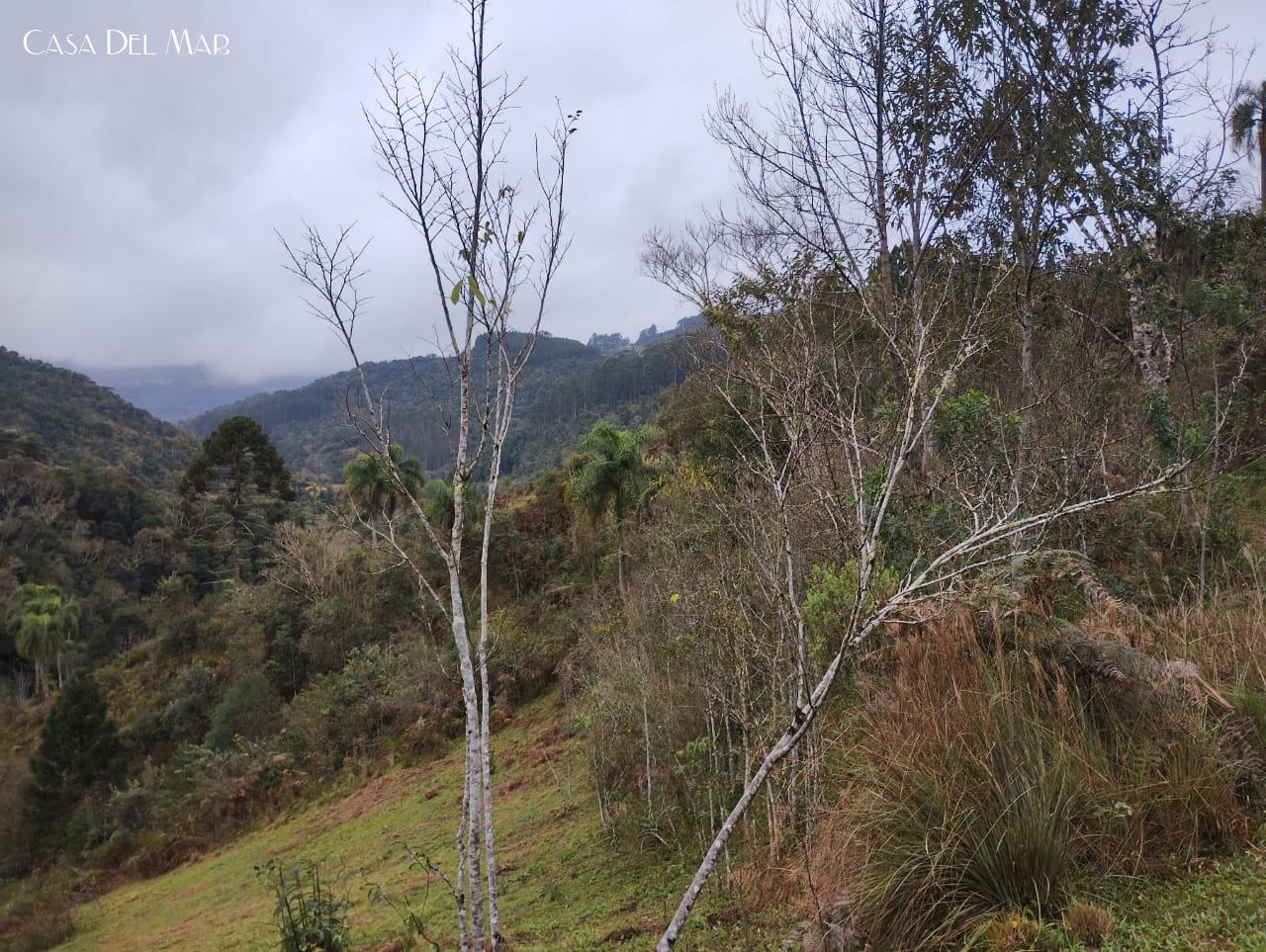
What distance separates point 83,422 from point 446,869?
244 feet

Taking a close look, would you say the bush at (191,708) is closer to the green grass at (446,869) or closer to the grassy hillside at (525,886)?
the green grass at (446,869)

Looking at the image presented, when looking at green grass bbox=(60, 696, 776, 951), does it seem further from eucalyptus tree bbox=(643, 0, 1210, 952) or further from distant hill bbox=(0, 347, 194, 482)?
distant hill bbox=(0, 347, 194, 482)

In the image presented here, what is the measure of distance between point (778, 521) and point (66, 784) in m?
28.0

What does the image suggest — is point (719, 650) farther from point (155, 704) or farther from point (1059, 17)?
point (155, 704)

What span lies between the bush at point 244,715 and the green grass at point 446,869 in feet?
12.2

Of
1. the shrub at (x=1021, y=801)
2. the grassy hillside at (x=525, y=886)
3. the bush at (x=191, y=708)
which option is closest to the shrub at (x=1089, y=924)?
the grassy hillside at (x=525, y=886)

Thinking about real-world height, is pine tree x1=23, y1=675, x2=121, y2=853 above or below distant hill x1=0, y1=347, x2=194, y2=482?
below

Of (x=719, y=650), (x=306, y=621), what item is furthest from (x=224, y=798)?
(x=719, y=650)

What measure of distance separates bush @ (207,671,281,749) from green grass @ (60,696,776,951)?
372 centimetres

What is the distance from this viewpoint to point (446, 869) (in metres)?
9.53

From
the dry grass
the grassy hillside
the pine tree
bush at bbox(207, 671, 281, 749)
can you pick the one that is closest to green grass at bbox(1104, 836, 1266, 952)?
the grassy hillside

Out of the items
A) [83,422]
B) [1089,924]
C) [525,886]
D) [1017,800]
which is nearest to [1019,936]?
[1089,924]

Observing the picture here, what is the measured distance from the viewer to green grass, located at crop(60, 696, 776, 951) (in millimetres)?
5559

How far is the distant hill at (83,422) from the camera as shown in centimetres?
6028
